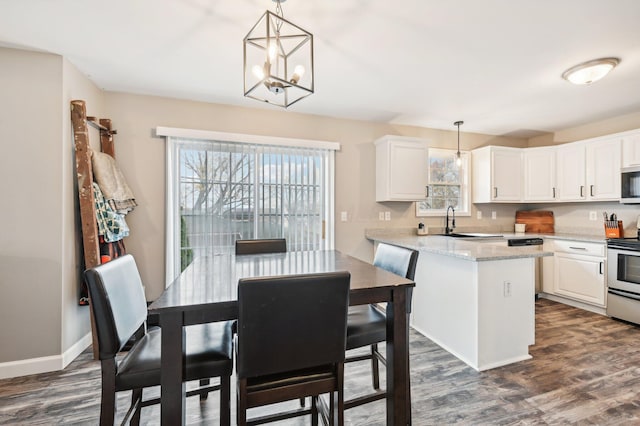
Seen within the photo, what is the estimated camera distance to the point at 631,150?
10.9 feet

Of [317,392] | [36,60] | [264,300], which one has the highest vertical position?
[36,60]

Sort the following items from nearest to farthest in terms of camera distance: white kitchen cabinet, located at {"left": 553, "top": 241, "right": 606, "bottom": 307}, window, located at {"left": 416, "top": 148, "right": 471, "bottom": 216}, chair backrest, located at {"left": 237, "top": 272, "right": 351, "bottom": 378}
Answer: chair backrest, located at {"left": 237, "top": 272, "right": 351, "bottom": 378} → white kitchen cabinet, located at {"left": 553, "top": 241, "right": 606, "bottom": 307} → window, located at {"left": 416, "top": 148, "right": 471, "bottom": 216}

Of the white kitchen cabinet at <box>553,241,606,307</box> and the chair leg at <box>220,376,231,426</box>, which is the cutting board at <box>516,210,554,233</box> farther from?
the chair leg at <box>220,376,231,426</box>

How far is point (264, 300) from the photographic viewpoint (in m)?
1.07

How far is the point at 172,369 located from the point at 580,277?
4398 mm

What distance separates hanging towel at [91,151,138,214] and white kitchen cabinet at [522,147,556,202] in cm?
508

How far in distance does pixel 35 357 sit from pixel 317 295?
98.4 inches

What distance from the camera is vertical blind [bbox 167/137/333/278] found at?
313 cm

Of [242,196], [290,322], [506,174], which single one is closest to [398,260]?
[290,322]

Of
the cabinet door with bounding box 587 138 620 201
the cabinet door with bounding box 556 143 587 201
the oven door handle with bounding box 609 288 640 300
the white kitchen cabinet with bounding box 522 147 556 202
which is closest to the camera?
the oven door handle with bounding box 609 288 640 300

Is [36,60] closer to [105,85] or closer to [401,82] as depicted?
[105,85]

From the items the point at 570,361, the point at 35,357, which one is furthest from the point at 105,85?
the point at 570,361

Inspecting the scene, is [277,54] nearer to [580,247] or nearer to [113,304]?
[113,304]

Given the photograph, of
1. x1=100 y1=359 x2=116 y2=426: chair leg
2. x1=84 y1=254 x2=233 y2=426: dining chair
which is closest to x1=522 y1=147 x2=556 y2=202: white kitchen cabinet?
x1=84 y1=254 x2=233 y2=426: dining chair
